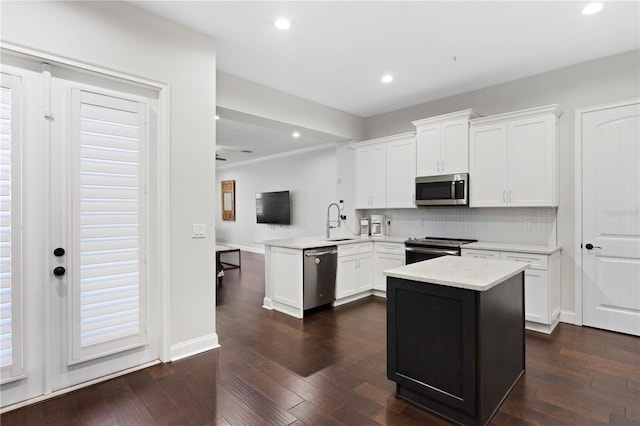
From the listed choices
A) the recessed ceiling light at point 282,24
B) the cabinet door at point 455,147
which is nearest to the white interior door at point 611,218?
the cabinet door at point 455,147

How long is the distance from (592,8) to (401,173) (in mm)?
2749

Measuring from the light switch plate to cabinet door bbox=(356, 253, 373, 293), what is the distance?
2.51m

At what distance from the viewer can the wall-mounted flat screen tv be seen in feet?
29.9

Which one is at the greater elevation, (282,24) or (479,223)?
(282,24)

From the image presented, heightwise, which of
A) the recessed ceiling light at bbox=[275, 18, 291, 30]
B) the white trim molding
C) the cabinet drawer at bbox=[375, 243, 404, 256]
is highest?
the recessed ceiling light at bbox=[275, 18, 291, 30]

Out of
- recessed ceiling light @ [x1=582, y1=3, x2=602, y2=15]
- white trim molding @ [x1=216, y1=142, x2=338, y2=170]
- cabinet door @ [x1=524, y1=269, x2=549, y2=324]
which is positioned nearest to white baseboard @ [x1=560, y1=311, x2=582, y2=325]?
cabinet door @ [x1=524, y1=269, x2=549, y2=324]

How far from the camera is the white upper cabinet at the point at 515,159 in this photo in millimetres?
3762

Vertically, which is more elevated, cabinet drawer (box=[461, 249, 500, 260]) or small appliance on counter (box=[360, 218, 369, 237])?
small appliance on counter (box=[360, 218, 369, 237])

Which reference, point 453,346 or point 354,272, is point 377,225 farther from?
point 453,346

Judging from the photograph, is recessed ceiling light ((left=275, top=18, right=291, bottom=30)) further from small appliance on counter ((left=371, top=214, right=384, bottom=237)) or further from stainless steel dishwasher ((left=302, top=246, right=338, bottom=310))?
small appliance on counter ((left=371, top=214, right=384, bottom=237))

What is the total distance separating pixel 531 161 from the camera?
3873 mm

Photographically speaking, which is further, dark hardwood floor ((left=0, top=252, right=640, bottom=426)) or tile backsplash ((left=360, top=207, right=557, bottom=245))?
tile backsplash ((left=360, top=207, right=557, bottom=245))

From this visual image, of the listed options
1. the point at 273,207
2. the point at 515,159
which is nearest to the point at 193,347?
the point at 515,159

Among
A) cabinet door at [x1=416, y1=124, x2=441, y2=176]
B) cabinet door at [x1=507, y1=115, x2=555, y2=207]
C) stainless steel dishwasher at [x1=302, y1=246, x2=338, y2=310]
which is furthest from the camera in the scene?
cabinet door at [x1=416, y1=124, x2=441, y2=176]
